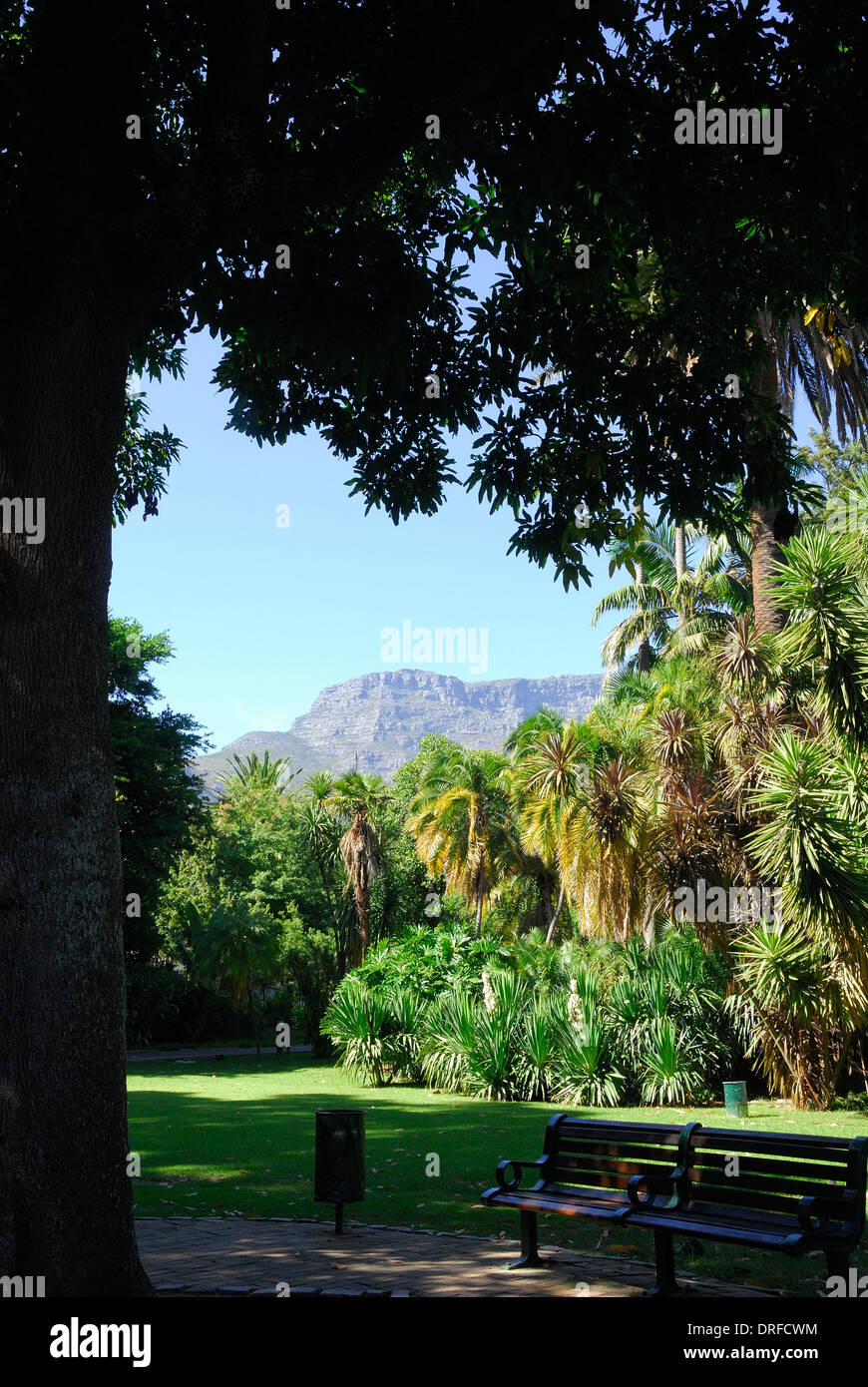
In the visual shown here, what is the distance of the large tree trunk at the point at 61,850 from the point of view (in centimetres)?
496

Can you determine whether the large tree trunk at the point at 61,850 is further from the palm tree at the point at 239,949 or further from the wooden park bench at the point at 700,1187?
the palm tree at the point at 239,949

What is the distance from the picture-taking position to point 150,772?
3462 cm

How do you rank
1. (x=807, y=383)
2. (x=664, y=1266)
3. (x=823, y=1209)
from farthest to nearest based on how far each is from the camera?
(x=807, y=383) → (x=664, y=1266) → (x=823, y=1209)

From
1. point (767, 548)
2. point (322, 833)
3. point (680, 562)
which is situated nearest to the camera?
point (767, 548)

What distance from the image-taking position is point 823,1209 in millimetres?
5781

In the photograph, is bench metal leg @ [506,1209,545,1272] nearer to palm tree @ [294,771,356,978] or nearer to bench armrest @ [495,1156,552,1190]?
bench armrest @ [495,1156,552,1190]

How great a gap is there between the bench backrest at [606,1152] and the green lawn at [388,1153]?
582mm
